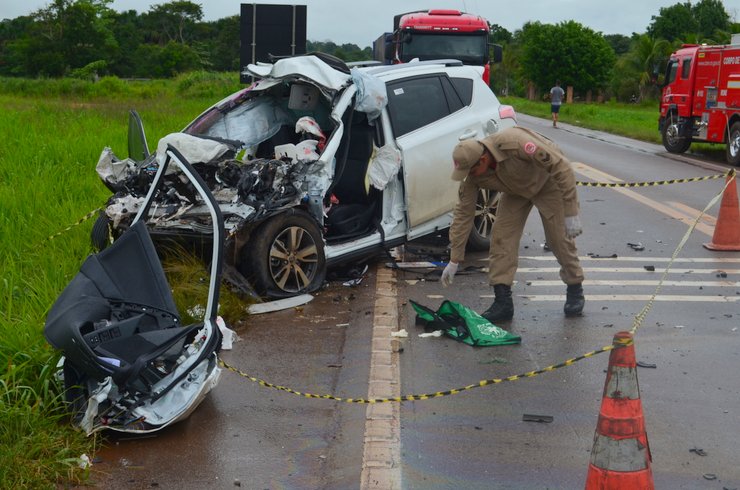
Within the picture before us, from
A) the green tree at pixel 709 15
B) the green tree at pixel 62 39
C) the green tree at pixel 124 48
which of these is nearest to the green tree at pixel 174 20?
the green tree at pixel 124 48

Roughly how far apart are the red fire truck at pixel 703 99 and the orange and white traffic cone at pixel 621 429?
17925mm

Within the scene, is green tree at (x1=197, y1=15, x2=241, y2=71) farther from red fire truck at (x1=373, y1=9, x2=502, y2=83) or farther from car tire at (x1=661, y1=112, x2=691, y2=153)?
car tire at (x1=661, y1=112, x2=691, y2=153)

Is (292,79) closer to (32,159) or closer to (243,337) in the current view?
(243,337)

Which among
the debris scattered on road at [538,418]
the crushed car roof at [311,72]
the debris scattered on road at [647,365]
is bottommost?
the debris scattered on road at [538,418]

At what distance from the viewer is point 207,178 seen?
767 centimetres

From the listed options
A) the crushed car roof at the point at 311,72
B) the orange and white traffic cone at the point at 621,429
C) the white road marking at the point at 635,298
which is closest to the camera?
the orange and white traffic cone at the point at 621,429

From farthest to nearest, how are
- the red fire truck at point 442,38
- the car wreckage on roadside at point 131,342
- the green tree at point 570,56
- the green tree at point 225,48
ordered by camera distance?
the green tree at point 225,48
the green tree at point 570,56
the red fire truck at point 442,38
the car wreckage on roadside at point 131,342

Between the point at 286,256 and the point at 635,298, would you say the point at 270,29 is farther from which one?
the point at 635,298

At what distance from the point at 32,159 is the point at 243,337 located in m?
7.66

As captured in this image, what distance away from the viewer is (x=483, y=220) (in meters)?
9.67

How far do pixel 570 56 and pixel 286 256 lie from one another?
2776 inches

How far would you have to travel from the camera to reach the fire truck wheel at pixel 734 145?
20.2 meters

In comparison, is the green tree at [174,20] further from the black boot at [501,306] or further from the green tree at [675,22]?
the black boot at [501,306]

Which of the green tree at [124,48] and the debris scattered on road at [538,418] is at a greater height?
the green tree at [124,48]
